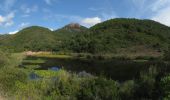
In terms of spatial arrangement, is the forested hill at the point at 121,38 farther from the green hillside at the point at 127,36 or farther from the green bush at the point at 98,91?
the green bush at the point at 98,91

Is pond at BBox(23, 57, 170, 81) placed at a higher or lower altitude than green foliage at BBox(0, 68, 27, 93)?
lower

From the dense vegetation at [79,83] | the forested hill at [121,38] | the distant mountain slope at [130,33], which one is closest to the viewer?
the dense vegetation at [79,83]

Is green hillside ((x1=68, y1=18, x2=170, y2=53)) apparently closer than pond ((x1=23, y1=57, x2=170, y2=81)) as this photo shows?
No

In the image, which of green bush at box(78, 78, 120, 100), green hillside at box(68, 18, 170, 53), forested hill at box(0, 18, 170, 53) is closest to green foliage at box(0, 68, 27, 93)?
green bush at box(78, 78, 120, 100)

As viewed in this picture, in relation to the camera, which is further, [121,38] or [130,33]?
[130,33]

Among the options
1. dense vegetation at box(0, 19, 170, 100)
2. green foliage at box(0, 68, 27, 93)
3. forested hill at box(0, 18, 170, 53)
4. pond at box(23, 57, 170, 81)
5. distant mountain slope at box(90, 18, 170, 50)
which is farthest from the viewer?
distant mountain slope at box(90, 18, 170, 50)

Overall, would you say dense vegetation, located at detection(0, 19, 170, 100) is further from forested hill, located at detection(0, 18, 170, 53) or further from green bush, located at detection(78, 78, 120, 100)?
forested hill, located at detection(0, 18, 170, 53)

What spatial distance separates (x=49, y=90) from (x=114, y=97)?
4.82m

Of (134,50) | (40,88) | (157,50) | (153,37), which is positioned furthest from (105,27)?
(40,88)

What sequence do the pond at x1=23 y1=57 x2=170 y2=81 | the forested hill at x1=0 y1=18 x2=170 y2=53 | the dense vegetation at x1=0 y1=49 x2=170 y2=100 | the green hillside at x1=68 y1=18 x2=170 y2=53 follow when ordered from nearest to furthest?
the dense vegetation at x1=0 y1=49 x2=170 y2=100
the pond at x1=23 y1=57 x2=170 y2=81
the green hillside at x1=68 y1=18 x2=170 y2=53
the forested hill at x1=0 y1=18 x2=170 y2=53

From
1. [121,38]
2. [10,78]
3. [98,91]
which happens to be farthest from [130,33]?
[98,91]

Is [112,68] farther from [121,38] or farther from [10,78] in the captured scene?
[121,38]

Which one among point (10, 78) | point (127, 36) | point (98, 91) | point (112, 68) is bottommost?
point (112, 68)

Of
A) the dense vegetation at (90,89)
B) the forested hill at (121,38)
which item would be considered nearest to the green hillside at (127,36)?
the forested hill at (121,38)
